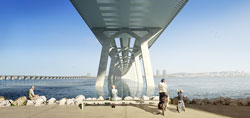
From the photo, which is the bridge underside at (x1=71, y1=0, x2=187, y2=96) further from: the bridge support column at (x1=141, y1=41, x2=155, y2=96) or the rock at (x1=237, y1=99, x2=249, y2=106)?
the rock at (x1=237, y1=99, x2=249, y2=106)

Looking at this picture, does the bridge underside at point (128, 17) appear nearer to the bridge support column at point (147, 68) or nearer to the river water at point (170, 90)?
the bridge support column at point (147, 68)

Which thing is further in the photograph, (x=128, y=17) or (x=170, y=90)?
(x=170, y=90)

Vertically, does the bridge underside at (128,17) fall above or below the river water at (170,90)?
above

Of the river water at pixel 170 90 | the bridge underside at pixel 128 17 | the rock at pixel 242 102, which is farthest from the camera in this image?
the river water at pixel 170 90

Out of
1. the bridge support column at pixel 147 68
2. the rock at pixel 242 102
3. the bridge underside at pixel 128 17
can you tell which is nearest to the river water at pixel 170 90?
the bridge support column at pixel 147 68

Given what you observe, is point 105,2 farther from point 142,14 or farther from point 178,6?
point 178,6

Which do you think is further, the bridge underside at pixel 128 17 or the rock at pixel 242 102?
the bridge underside at pixel 128 17

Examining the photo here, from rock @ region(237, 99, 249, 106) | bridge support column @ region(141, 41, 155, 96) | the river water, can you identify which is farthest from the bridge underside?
rock @ region(237, 99, 249, 106)

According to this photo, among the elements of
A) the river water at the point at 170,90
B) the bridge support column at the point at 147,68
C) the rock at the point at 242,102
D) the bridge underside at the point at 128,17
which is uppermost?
the bridge underside at the point at 128,17

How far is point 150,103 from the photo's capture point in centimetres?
1021

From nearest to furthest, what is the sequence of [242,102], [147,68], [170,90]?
1. [242,102]
2. [147,68]
3. [170,90]

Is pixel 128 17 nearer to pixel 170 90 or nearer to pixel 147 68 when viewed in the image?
pixel 147 68

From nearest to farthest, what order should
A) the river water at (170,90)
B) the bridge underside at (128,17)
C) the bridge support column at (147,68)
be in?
1. the bridge underside at (128,17)
2. the river water at (170,90)
3. the bridge support column at (147,68)

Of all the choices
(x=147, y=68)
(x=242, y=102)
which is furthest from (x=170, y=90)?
(x=242, y=102)
